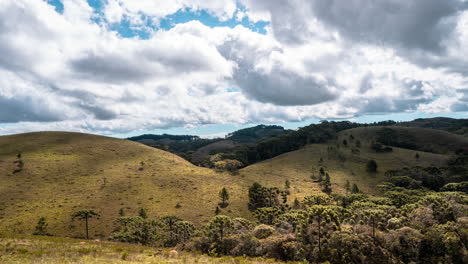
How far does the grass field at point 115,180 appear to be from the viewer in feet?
202

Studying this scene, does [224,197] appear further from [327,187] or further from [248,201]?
[327,187]

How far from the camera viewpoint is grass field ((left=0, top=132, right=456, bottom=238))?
202 feet

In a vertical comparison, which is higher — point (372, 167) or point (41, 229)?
point (372, 167)

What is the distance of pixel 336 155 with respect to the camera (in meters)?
143

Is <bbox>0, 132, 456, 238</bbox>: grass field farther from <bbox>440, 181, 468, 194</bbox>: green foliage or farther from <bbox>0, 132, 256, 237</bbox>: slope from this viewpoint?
<bbox>440, 181, 468, 194</bbox>: green foliage

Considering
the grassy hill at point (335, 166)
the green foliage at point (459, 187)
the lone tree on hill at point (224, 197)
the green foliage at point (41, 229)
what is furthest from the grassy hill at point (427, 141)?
the green foliage at point (41, 229)

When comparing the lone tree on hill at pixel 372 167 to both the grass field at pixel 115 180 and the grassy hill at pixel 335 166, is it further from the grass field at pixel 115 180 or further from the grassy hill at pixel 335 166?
the grass field at pixel 115 180

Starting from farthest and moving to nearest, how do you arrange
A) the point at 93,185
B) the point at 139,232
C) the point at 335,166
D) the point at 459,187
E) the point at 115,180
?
1. the point at 335,166
2. the point at 115,180
3. the point at 93,185
4. the point at 459,187
5. the point at 139,232

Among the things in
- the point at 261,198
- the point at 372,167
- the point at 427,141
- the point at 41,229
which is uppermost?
the point at 427,141

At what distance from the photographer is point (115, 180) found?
83875 mm

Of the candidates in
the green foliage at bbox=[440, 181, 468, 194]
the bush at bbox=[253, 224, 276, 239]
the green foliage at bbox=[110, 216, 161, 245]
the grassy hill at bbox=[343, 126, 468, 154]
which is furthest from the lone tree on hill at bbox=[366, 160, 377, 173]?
the green foliage at bbox=[110, 216, 161, 245]

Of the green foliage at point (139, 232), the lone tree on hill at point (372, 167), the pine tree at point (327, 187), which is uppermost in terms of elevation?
the lone tree on hill at point (372, 167)

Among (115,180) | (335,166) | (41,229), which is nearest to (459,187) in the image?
(335,166)

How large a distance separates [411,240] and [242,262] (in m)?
22.0
